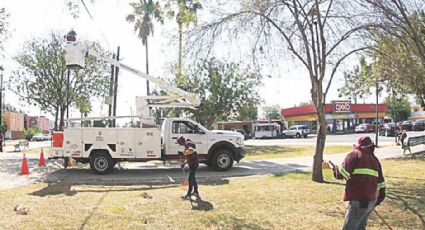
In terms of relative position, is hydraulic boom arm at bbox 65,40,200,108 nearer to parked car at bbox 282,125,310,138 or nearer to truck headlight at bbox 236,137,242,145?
truck headlight at bbox 236,137,242,145

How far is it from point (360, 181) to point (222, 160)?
10.7 metres

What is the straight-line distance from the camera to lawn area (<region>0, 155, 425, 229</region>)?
295 inches

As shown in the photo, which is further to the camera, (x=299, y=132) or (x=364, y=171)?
Answer: (x=299, y=132)

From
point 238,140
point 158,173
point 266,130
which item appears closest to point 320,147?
point 238,140

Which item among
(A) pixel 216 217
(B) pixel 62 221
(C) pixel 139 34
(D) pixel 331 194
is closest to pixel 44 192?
(B) pixel 62 221

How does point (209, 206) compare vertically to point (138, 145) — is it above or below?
below

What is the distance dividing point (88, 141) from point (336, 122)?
175ft

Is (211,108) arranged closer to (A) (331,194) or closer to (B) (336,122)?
(A) (331,194)

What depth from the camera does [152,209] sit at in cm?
870

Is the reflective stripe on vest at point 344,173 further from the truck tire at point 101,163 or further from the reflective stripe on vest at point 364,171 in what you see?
the truck tire at point 101,163

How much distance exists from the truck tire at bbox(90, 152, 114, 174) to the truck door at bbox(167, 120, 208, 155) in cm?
220

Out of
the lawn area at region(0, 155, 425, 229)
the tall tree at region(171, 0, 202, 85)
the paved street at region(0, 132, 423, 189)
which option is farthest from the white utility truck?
the tall tree at region(171, 0, 202, 85)

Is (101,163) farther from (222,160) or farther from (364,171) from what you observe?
(364,171)

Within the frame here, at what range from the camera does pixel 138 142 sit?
15227mm
